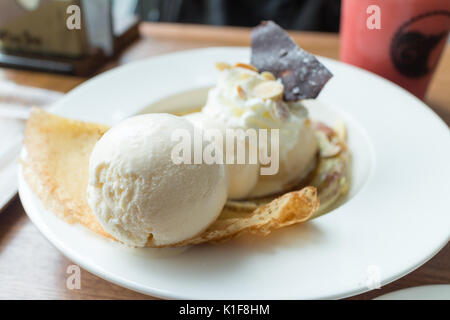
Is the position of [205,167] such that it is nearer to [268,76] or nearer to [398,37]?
[268,76]

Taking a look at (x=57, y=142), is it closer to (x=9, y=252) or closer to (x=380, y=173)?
(x=9, y=252)

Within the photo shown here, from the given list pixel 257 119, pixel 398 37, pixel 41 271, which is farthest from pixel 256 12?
pixel 41 271

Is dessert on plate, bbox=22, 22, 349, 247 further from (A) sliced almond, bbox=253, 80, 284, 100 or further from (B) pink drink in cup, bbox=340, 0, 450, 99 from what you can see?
(B) pink drink in cup, bbox=340, 0, 450, 99

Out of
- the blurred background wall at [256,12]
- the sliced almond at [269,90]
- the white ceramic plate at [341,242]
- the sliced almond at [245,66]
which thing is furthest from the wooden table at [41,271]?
the blurred background wall at [256,12]

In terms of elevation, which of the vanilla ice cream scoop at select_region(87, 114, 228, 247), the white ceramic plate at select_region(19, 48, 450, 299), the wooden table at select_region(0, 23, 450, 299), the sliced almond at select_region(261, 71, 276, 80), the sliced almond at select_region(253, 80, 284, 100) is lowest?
the wooden table at select_region(0, 23, 450, 299)

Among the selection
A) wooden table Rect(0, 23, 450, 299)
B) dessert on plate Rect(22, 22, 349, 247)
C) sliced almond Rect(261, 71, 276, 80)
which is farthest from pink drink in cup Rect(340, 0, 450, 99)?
sliced almond Rect(261, 71, 276, 80)
